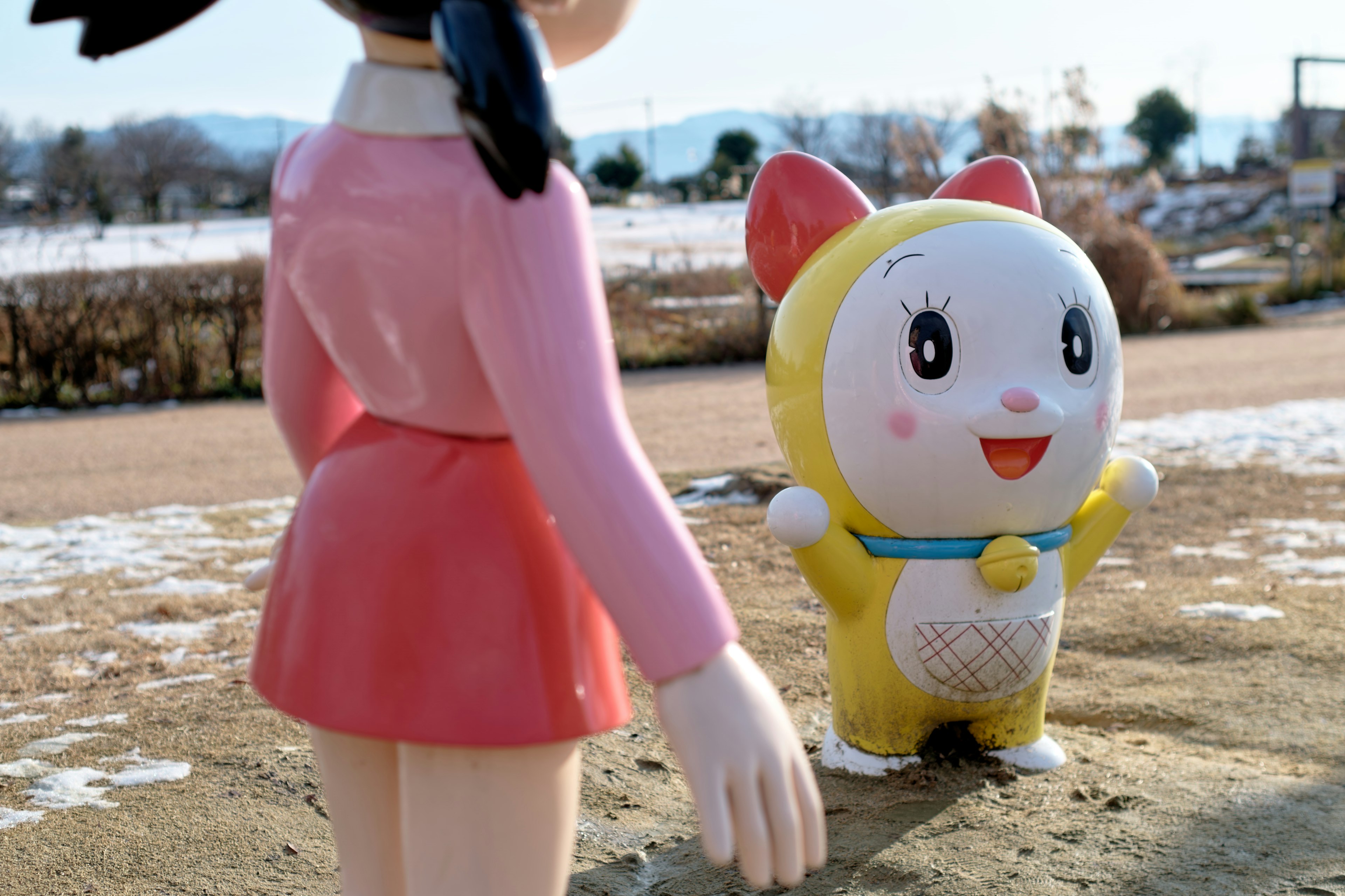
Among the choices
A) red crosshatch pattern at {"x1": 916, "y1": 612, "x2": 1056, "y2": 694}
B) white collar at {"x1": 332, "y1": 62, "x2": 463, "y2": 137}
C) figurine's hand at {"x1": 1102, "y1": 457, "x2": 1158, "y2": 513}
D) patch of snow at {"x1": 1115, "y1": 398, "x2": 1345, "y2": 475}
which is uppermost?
white collar at {"x1": 332, "y1": 62, "x2": 463, "y2": 137}

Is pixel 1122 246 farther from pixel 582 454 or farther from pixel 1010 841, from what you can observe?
pixel 582 454

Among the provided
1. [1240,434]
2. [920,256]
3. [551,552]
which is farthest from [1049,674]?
[1240,434]

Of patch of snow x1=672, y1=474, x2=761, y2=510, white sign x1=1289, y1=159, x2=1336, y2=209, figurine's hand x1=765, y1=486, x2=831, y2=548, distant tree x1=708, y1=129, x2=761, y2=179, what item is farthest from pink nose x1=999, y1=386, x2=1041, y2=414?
distant tree x1=708, y1=129, x2=761, y2=179

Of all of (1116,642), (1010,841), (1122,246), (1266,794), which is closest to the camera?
(1010,841)

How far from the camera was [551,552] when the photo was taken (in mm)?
1458

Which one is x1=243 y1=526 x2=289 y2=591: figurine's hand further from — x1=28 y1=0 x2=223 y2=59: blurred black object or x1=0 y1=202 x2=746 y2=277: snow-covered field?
x1=0 y1=202 x2=746 y2=277: snow-covered field

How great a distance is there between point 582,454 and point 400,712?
0.39 m

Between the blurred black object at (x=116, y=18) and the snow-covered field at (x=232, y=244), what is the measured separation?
7.40 meters

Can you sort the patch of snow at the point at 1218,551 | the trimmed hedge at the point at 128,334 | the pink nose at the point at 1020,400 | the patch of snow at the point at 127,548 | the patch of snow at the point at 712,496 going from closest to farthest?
1. the pink nose at the point at 1020,400
2. the patch of snow at the point at 127,548
3. the patch of snow at the point at 1218,551
4. the patch of snow at the point at 712,496
5. the trimmed hedge at the point at 128,334

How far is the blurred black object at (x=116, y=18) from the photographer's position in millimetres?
1491

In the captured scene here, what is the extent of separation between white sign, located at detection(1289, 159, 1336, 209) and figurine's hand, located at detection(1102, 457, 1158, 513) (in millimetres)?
20363

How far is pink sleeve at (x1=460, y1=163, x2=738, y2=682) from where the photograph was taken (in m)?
1.29

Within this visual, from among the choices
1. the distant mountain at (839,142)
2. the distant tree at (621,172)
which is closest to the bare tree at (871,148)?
the distant mountain at (839,142)

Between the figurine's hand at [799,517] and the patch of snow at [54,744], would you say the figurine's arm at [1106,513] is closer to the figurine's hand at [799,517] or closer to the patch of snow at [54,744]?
the figurine's hand at [799,517]
